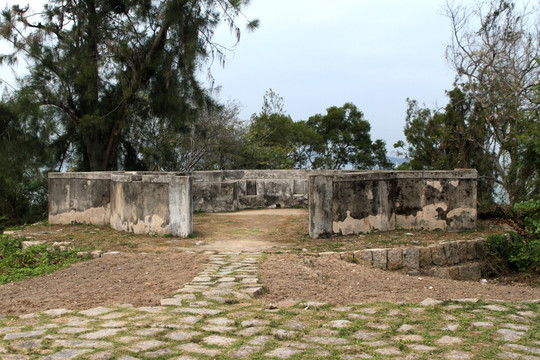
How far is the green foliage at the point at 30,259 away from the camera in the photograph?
7.40m

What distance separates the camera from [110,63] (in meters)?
14.4

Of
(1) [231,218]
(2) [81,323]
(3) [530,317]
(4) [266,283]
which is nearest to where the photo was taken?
(2) [81,323]

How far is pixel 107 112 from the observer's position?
15.2 m

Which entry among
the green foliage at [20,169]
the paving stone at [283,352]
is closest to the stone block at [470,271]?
the paving stone at [283,352]

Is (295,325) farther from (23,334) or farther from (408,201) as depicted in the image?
(408,201)

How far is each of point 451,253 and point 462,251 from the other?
294 millimetres

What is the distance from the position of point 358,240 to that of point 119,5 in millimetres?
10842

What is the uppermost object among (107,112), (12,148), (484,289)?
(107,112)

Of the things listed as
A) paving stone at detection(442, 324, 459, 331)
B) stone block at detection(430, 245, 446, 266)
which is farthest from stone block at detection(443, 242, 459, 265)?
paving stone at detection(442, 324, 459, 331)

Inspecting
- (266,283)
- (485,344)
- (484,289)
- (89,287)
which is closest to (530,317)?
(485,344)

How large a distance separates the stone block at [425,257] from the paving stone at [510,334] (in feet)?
11.9

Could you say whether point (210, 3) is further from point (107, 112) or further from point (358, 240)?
point (358, 240)

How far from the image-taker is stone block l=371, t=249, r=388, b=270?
7652mm

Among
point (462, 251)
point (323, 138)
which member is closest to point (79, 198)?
point (462, 251)
